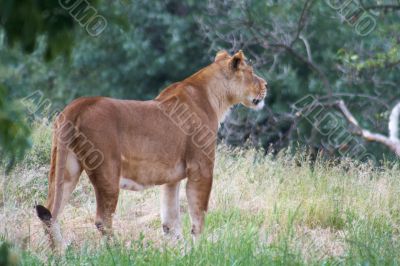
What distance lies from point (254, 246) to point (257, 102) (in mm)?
2577

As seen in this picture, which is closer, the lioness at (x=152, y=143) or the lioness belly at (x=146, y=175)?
the lioness at (x=152, y=143)

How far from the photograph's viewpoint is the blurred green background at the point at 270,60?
15359mm

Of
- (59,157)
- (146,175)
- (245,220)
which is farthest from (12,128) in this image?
(245,220)

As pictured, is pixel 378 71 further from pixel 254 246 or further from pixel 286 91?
pixel 254 246

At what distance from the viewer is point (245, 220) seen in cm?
773

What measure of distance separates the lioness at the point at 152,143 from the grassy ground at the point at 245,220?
0.26 meters

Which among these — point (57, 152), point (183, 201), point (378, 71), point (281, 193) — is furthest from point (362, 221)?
point (378, 71)

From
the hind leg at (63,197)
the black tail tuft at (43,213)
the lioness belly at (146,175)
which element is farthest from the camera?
the lioness belly at (146,175)

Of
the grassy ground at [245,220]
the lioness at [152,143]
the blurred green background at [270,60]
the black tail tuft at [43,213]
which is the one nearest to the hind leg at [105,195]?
the lioness at [152,143]

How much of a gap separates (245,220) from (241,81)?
4.39 ft

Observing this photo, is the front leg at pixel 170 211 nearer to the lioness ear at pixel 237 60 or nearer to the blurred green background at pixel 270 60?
the lioness ear at pixel 237 60

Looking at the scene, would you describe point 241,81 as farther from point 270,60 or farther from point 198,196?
point 270,60

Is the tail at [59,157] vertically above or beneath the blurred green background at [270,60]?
beneath

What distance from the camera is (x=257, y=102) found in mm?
8352
